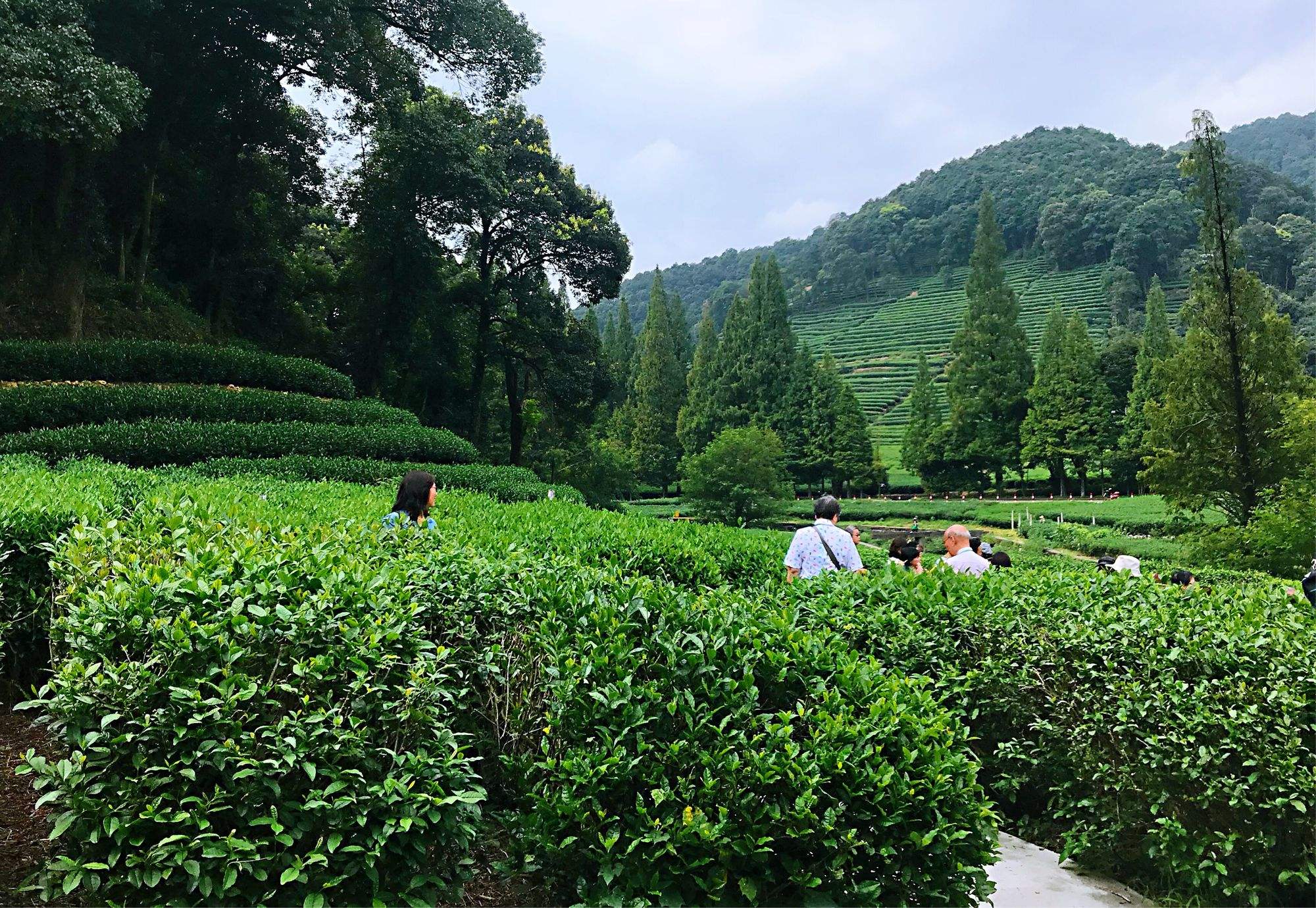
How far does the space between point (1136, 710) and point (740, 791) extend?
2075mm

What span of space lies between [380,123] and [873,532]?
2666cm

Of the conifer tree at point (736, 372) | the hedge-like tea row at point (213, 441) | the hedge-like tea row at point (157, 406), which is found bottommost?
the hedge-like tea row at point (213, 441)

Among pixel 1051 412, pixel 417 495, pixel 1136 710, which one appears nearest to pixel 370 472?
pixel 417 495

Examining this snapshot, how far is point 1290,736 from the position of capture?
3188mm

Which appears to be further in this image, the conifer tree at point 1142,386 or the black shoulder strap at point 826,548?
the conifer tree at point 1142,386

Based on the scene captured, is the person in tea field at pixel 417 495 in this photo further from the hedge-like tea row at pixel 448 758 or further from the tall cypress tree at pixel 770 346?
the tall cypress tree at pixel 770 346

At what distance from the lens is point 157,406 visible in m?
12.5

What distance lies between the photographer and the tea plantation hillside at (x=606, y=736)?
2.29m

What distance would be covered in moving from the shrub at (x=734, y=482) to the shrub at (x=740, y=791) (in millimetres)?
30036

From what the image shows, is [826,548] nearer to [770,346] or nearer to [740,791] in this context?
[740,791]

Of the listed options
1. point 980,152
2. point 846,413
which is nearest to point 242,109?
point 846,413

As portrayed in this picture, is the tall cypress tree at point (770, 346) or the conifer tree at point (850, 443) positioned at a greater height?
the tall cypress tree at point (770, 346)

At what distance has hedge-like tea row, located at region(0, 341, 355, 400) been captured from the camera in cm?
1289

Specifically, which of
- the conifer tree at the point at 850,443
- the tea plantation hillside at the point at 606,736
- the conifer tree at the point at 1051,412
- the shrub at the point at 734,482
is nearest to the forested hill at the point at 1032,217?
the conifer tree at the point at 1051,412
